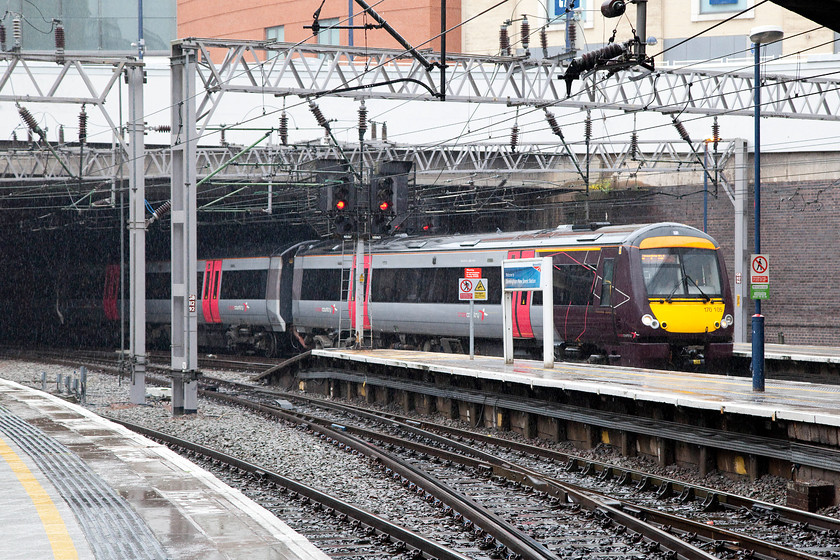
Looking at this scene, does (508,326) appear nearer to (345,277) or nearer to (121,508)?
(345,277)

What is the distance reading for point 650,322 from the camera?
63.8 feet

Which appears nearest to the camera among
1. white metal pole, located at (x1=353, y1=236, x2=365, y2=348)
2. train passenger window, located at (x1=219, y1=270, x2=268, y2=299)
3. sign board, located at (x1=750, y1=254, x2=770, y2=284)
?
sign board, located at (x1=750, y1=254, x2=770, y2=284)

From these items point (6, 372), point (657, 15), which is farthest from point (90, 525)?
point (657, 15)

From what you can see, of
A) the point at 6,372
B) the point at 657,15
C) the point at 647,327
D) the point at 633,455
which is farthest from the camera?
the point at 657,15

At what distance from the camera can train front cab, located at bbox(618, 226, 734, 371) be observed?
19531 mm

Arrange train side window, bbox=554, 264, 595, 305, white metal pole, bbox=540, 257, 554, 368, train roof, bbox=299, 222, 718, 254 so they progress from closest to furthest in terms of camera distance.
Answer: white metal pole, bbox=540, 257, 554, 368 < train roof, bbox=299, 222, 718, 254 < train side window, bbox=554, 264, 595, 305

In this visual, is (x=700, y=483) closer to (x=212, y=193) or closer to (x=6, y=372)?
(x=6, y=372)

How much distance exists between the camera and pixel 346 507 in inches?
399

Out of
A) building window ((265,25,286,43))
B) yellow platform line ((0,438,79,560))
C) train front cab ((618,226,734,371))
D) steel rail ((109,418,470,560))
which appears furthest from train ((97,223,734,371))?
building window ((265,25,286,43))

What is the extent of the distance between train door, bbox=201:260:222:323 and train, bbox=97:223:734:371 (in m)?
0.06

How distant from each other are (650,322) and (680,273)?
1.26 metres

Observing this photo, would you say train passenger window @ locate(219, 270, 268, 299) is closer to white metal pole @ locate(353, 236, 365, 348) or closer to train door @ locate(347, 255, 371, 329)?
train door @ locate(347, 255, 371, 329)

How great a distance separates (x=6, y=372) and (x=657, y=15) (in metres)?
27.7

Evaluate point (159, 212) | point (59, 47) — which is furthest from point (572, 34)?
point (159, 212)
